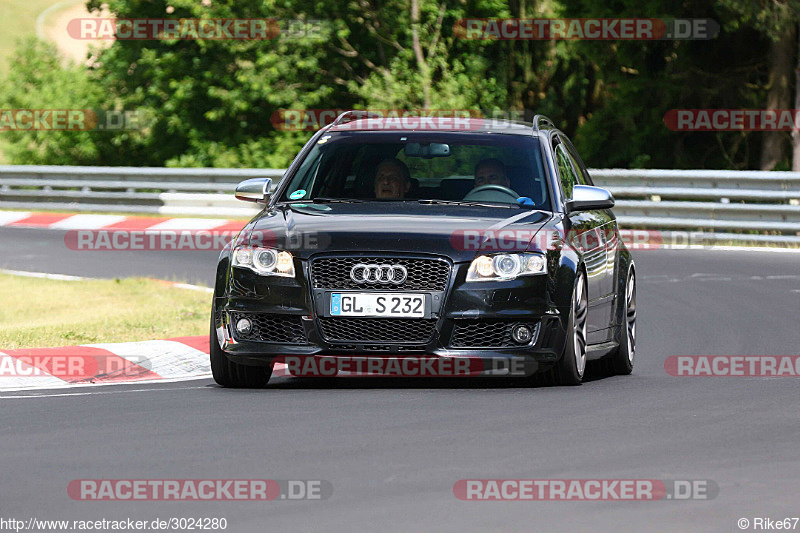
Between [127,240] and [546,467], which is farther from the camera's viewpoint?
[127,240]

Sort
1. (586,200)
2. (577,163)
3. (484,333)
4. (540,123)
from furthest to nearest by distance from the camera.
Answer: (577,163) → (540,123) → (586,200) → (484,333)

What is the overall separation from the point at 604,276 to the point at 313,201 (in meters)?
1.93

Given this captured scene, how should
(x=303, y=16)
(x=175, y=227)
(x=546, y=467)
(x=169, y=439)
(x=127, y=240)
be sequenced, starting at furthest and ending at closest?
1. (x=303, y=16)
2. (x=175, y=227)
3. (x=127, y=240)
4. (x=169, y=439)
5. (x=546, y=467)

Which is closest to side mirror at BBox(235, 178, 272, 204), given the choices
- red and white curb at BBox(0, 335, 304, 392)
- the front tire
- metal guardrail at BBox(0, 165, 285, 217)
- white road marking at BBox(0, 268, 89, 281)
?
red and white curb at BBox(0, 335, 304, 392)

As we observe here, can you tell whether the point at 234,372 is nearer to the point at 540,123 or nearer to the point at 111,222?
the point at 540,123

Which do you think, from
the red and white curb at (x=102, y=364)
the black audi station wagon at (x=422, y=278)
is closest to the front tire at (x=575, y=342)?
the black audi station wagon at (x=422, y=278)

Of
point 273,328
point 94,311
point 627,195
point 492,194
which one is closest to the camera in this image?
point 273,328

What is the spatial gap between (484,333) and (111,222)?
698 inches

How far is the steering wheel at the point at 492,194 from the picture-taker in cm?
1001

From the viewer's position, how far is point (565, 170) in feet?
35.2

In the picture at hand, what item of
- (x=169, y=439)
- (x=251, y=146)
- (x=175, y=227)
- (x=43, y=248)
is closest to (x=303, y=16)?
(x=251, y=146)

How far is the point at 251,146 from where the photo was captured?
35.8 m

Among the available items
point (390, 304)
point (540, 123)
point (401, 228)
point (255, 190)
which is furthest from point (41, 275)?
point (390, 304)

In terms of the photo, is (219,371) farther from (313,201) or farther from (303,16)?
(303,16)
